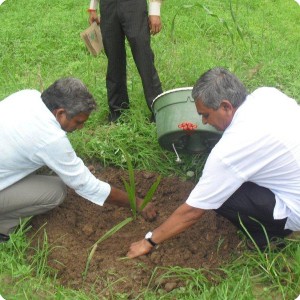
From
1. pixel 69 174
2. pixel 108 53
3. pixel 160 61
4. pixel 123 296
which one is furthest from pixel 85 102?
pixel 160 61

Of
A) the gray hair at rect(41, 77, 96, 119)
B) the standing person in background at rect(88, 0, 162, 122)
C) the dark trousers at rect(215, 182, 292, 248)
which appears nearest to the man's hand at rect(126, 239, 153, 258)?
the dark trousers at rect(215, 182, 292, 248)

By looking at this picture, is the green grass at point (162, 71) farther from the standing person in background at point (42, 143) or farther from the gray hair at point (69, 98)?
the gray hair at point (69, 98)

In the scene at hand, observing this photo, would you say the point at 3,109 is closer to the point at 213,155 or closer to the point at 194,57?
the point at 213,155

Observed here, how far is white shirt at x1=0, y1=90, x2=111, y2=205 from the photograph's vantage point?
8.72 ft

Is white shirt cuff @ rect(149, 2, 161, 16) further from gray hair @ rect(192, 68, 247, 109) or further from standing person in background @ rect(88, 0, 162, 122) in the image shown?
gray hair @ rect(192, 68, 247, 109)

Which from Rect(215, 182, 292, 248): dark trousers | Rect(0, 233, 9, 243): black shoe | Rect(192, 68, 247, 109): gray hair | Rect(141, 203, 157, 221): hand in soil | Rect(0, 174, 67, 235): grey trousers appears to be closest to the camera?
Rect(192, 68, 247, 109): gray hair

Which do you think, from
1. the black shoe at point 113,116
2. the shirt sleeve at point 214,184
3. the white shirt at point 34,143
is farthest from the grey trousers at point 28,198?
the black shoe at point 113,116

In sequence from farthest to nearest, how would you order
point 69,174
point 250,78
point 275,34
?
point 275,34, point 250,78, point 69,174

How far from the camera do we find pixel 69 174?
2771mm

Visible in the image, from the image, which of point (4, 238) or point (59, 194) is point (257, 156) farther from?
point (4, 238)

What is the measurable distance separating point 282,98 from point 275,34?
3234mm

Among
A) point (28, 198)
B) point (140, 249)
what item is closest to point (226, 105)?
point (140, 249)

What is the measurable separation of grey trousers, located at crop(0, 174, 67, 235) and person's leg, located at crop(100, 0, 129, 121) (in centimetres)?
129

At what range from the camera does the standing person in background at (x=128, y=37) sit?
3.74 m
